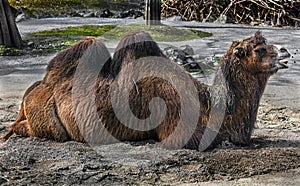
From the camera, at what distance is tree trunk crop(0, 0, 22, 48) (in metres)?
13.3

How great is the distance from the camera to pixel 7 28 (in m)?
13.4

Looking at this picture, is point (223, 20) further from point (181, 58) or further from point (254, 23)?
point (181, 58)

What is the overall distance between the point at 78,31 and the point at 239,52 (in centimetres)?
1117

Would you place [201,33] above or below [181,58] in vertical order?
below

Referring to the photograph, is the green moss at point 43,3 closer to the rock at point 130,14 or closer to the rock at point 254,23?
the rock at point 130,14

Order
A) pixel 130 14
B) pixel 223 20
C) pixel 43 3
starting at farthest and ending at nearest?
pixel 43 3
pixel 130 14
pixel 223 20

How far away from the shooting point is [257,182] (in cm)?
470

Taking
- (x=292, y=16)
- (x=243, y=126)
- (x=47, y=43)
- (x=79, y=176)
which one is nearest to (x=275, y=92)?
(x=243, y=126)

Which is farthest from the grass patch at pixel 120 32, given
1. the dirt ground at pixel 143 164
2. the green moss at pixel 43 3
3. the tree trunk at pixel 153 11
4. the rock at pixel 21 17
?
the dirt ground at pixel 143 164

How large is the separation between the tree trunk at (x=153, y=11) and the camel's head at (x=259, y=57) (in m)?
10.3

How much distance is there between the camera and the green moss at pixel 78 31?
51.4ft

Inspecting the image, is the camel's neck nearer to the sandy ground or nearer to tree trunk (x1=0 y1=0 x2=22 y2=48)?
the sandy ground

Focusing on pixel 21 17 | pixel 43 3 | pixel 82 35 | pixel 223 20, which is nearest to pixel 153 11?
pixel 82 35

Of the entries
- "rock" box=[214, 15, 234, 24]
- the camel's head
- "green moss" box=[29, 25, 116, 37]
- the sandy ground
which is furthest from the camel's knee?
"rock" box=[214, 15, 234, 24]
